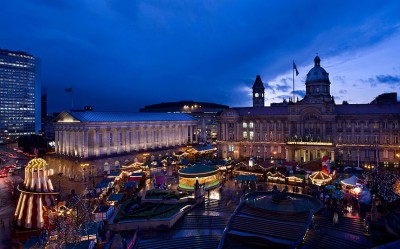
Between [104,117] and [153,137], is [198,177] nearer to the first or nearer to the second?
[104,117]

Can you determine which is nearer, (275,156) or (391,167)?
(391,167)

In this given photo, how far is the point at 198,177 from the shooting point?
45938mm

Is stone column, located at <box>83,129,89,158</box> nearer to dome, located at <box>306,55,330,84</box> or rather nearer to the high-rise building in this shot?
dome, located at <box>306,55,330,84</box>

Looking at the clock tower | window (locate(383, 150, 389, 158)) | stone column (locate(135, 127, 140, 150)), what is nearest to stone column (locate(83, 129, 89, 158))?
stone column (locate(135, 127, 140, 150))

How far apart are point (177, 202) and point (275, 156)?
4555 centimetres

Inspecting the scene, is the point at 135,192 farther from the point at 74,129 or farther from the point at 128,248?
the point at 74,129

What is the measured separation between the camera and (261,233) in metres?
27.0

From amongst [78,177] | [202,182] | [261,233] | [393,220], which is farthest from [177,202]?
[78,177]

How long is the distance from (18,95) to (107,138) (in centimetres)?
12916

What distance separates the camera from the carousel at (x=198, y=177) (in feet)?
152

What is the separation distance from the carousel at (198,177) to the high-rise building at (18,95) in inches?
5961

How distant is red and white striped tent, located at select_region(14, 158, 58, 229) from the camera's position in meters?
32.6

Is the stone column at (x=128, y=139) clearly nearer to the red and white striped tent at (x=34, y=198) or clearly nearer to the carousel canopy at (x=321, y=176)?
the red and white striped tent at (x=34, y=198)

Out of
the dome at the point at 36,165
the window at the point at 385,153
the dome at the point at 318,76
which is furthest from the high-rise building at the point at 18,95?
the window at the point at 385,153
